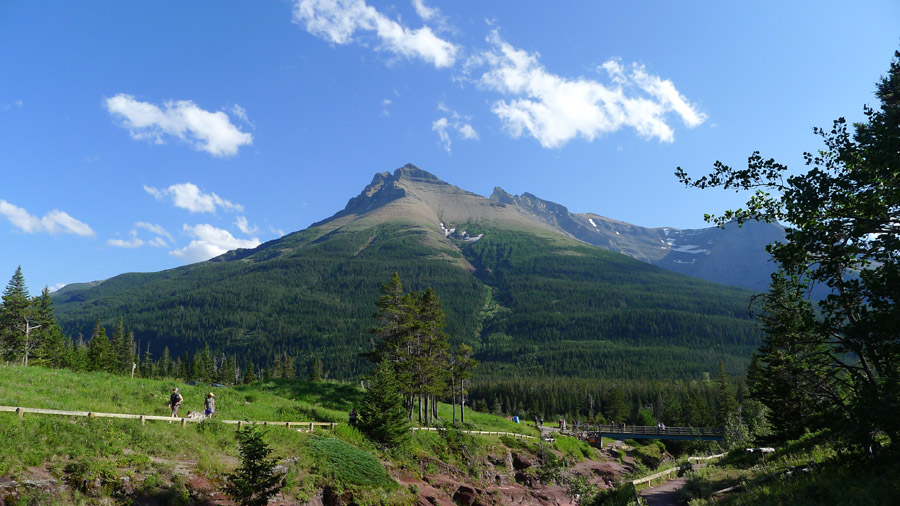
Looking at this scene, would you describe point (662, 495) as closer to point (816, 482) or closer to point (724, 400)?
point (816, 482)

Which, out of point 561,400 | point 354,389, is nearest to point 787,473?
point 354,389

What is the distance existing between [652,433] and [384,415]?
165 feet

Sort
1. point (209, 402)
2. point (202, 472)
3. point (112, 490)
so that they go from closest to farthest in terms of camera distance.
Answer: point (112, 490) < point (202, 472) < point (209, 402)

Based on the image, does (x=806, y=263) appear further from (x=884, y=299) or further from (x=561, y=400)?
(x=561, y=400)

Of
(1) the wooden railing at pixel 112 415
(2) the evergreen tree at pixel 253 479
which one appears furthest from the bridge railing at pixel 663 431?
(2) the evergreen tree at pixel 253 479

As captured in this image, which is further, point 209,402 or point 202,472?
point 209,402

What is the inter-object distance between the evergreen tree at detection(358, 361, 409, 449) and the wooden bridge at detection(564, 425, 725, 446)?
39558mm

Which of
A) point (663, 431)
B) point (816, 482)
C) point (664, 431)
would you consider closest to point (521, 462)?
point (816, 482)

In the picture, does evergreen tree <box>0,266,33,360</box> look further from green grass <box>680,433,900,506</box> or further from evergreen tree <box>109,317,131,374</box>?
green grass <box>680,433,900,506</box>

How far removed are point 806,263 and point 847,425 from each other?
385 centimetres

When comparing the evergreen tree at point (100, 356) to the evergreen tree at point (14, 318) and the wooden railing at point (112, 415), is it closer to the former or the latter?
the evergreen tree at point (14, 318)

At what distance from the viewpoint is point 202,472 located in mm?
19719

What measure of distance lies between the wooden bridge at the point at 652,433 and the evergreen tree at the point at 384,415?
3956 centimetres

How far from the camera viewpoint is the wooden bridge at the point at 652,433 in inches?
2453
